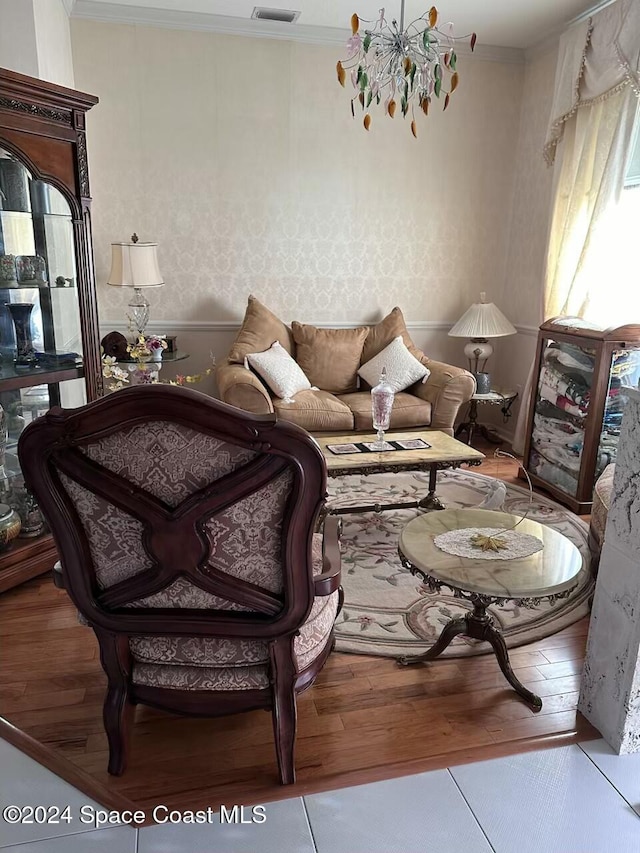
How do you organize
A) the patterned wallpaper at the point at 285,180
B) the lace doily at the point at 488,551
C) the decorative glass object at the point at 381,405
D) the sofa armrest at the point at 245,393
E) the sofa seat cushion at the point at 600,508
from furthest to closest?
the patterned wallpaper at the point at 285,180, the sofa armrest at the point at 245,393, the decorative glass object at the point at 381,405, the sofa seat cushion at the point at 600,508, the lace doily at the point at 488,551

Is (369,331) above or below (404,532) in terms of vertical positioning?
above

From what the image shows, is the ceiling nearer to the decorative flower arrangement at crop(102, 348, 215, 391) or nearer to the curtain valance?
the curtain valance

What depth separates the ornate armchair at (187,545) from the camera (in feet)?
4.17

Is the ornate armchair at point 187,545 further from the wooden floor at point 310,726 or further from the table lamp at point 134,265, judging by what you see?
the table lamp at point 134,265

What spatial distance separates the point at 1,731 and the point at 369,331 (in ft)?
11.6

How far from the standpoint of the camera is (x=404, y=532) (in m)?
2.15

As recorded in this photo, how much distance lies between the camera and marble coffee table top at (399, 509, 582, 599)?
1.79 m

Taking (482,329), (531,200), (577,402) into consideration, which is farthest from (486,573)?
(531,200)

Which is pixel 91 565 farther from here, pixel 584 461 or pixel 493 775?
pixel 584 461

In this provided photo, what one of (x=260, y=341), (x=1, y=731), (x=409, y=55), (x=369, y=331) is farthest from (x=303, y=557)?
(x=369, y=331)

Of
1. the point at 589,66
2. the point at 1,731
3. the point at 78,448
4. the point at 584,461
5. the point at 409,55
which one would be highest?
the point at 589,66

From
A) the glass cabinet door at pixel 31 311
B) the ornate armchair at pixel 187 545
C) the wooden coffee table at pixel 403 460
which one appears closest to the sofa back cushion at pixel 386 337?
the wooden coffee table at pixel 403 460

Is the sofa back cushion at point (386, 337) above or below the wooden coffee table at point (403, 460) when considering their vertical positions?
above

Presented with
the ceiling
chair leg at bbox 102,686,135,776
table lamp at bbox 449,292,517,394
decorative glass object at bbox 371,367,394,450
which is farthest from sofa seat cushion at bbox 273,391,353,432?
the ceiling
